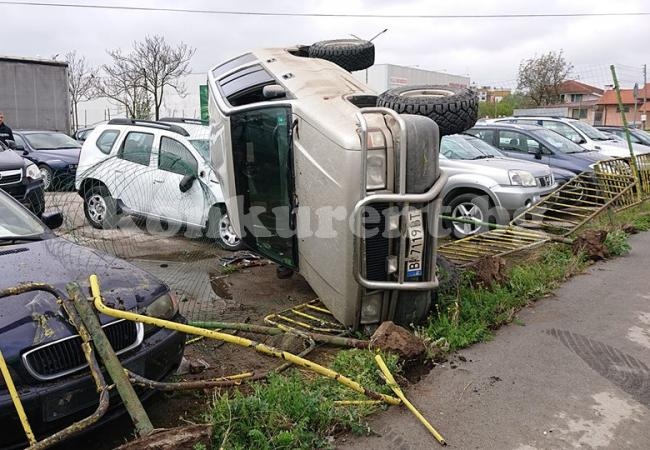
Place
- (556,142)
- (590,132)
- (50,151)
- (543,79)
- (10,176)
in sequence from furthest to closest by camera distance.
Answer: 1. (543,79)
2. (590,132)
3. (50,151)
4. (556,142)
5. (10,176)

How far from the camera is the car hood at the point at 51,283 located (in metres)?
2.75

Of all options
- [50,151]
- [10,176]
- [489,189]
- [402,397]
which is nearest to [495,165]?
[489,189]

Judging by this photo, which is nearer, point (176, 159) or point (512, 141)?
point (176, 159)

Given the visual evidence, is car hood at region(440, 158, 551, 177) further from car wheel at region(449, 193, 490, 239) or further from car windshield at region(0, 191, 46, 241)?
car windshield at region(0, 191, 46, 241)

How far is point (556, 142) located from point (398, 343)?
898cm

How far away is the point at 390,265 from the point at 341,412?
1.20 m

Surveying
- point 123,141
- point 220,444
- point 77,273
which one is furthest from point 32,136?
point 220,444

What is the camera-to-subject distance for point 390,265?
3.99 metres

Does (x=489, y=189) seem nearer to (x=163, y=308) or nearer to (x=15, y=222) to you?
(x=163, y=308)

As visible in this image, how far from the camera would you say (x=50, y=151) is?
1398 centimetres

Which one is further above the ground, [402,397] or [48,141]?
[48,141]

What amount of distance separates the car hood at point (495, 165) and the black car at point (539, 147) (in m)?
1.96

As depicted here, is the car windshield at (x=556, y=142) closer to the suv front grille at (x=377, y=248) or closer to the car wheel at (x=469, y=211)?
the car wheel at (x=469, y=211)

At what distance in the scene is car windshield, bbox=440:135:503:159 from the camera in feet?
29.6
